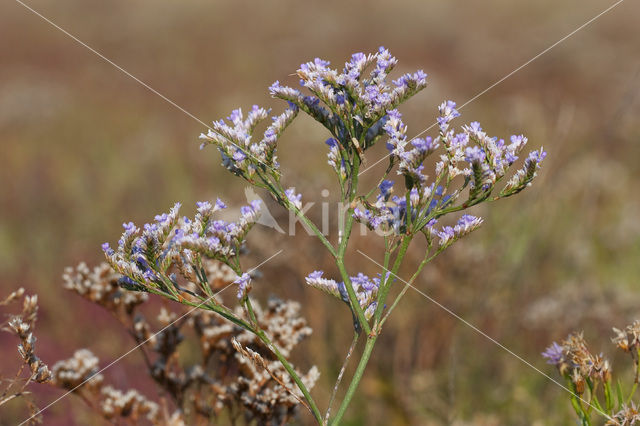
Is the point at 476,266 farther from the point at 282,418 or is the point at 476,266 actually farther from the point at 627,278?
the point at 282,418

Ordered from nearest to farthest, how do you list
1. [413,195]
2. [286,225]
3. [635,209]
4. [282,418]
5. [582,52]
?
1. [413,195]
2. [282,418]
3. [286,225]
4. [635,209]
5. [582,52]

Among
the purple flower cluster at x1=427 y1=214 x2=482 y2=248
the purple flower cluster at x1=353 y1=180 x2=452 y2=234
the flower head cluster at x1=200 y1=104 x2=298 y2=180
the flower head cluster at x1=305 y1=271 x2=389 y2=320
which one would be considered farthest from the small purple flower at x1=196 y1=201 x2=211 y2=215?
the purple flower cluster at x1=427 y1=214 x2=482 y2=248

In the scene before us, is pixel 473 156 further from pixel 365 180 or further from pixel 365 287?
pixel 365 180

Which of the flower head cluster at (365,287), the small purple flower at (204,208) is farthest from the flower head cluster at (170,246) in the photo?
the flower head cluster at (365,287)

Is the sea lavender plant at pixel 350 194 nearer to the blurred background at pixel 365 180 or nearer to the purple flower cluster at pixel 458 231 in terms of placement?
the purple flower cluster at pixel 458 231

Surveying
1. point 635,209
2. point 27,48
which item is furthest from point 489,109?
point 27,48

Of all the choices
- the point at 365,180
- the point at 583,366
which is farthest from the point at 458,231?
the point at 365,180
